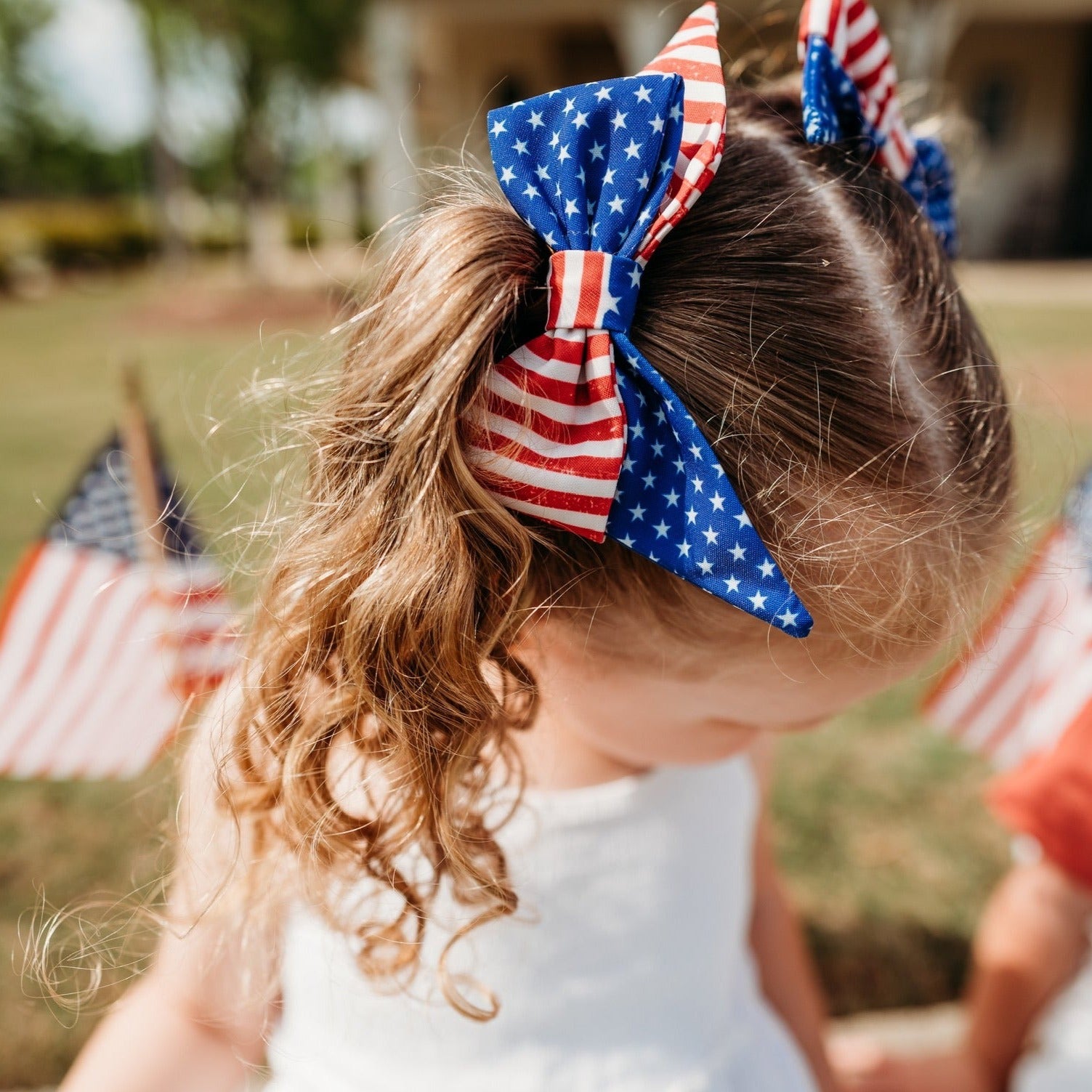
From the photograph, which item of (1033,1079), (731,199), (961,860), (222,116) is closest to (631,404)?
(731,199)

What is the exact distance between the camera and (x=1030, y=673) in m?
1.70

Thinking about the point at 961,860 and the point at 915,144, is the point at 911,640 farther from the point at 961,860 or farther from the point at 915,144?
the point at 961,860

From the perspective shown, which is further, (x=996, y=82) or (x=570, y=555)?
(x=996, y=82)

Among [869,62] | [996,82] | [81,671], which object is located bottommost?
[81,671]

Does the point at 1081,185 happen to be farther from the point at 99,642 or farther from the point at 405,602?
the point at 405,602

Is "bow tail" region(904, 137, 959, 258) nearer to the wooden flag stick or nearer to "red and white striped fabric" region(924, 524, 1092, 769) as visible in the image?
"red and white striped fabric" region(924, 524, 1092, 769)

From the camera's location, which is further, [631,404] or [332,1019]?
[332,1019]

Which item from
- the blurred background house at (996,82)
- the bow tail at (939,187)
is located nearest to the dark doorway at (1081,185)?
the blurred background house at (996,82)

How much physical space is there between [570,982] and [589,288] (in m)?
0.81

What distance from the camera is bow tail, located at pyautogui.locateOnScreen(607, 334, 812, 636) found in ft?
2.31

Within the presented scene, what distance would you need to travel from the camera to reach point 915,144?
997mm

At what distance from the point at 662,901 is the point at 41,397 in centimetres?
757

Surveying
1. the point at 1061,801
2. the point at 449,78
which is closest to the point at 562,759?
the point at 1061,801

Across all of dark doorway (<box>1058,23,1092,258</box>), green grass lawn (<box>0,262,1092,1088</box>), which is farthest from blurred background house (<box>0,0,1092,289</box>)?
green grass lawn (<box>0,262,1092,1088</box>)
